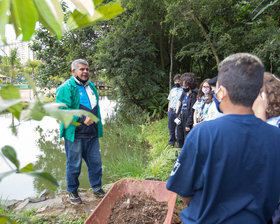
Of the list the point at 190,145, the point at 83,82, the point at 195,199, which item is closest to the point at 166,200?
the point at 195,199

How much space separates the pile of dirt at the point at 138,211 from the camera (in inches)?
80.1

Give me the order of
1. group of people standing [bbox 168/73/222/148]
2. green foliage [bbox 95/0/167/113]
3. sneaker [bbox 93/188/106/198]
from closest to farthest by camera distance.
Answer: sneaker [bbox 93/188/106/198], group of people standing [bbox 168/73/222/148], green foliage [bbox 95/0/167/113]

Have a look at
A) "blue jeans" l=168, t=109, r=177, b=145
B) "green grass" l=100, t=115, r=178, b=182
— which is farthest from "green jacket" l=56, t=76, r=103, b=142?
"blue jeans" l=168, t=109, r=177, b=145

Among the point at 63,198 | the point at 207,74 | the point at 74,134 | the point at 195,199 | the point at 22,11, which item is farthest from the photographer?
the point at 207,74

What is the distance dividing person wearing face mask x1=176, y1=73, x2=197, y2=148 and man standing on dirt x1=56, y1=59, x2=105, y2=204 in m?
2.02

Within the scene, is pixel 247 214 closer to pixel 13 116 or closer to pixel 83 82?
pixel 13 116

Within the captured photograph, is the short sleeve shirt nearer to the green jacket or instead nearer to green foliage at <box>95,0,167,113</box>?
green foliage at <box>95,0,167,113</box>

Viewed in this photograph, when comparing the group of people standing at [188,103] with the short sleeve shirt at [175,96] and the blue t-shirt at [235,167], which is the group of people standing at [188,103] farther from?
the blue t-shirt at [235,167]

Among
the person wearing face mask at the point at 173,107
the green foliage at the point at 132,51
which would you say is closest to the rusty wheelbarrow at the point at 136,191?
the person wearing face mask at the point at 173,107

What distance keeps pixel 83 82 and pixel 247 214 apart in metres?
2.36

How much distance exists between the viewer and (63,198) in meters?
3.14

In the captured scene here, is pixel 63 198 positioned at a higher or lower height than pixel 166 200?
lower

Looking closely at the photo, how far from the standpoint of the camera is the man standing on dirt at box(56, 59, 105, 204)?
2.68m

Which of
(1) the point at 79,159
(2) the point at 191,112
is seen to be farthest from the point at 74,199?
(2) the point at 191,112
